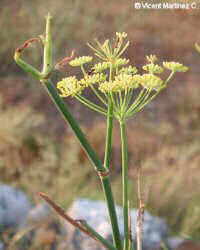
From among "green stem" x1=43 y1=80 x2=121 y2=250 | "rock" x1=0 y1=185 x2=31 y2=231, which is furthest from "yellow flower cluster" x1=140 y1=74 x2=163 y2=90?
"rock" x1=0 y1=185 x2=31 y2=231

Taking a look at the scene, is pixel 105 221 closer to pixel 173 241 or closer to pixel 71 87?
pixel 173 241

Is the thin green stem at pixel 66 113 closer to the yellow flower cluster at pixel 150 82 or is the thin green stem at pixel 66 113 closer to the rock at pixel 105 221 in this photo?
the yellow flower cluster at pixel 150 82

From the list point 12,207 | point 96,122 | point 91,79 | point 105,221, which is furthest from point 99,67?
point 96,122

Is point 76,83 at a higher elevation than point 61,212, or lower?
higher

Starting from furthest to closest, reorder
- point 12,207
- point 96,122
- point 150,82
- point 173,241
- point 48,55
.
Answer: point 96,122 < point 12,207 < point 173,241 < point 150,82 < point 48,55

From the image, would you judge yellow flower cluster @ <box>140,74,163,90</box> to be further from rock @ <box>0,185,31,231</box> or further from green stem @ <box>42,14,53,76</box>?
rock @ <box>0,185,31,231</box>

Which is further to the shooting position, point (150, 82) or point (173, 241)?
point (173, 241)
